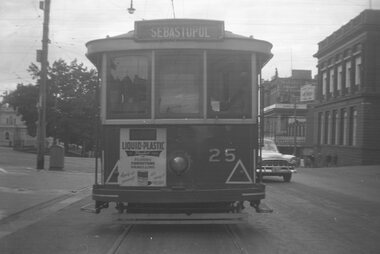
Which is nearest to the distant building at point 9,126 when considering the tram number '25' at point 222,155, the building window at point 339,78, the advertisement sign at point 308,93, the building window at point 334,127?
the advertisement sign at point 308,93

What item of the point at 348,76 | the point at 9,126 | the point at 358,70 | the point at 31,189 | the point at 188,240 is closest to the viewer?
the point at 188,240

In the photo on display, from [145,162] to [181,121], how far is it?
83 cm

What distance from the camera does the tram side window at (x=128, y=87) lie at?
831 centimetres

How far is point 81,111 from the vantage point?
5422cm

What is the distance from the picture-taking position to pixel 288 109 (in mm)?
73750

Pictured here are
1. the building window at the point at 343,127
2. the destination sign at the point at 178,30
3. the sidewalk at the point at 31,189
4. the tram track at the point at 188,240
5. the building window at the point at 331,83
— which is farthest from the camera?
the building window at the point at 331,83

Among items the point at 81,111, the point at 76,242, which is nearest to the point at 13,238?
the point at 76,242

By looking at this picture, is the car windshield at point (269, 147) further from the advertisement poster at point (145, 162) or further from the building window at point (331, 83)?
the building window at point (331, 83)

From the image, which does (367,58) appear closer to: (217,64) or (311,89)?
(311,89)

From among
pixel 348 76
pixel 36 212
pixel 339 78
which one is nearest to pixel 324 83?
pixel 339 78

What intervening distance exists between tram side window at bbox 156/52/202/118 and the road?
1.93 m

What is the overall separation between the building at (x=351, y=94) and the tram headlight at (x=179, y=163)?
35.8 metres

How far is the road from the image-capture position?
23.9ft

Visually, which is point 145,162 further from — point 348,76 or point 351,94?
point 348,76
